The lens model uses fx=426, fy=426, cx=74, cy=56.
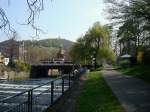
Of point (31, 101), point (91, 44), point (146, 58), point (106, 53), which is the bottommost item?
point (31, 101)

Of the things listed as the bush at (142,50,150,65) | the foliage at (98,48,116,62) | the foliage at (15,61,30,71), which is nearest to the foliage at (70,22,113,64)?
the foliage at (98,48,116,62)

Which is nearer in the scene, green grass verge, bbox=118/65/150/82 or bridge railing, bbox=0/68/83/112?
bridge railing, bbox=0/68/83/112

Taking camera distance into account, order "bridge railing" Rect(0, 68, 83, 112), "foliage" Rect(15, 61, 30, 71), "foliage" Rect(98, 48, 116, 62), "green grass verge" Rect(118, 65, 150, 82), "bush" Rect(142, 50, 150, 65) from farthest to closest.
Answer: "foliage" Rect(15, 61, 30, 71)
"foliage" Rect(98, 48, 116, 62)
"bush" Rect(142, 50, 150, 65)
"green grass verge" Rect(118, 65, 150, 82)
"bridge railing" Rect(0, 68, 83, 112)

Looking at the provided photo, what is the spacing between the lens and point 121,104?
58.0 feet

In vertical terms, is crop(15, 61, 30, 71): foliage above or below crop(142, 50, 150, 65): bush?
below

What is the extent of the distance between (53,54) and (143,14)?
509 ft

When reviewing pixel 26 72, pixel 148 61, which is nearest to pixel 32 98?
pixel 148 61

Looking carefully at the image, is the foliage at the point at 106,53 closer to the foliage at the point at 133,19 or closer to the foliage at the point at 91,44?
the foliage at the point at 91,44

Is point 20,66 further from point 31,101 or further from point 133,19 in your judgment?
point 31,101

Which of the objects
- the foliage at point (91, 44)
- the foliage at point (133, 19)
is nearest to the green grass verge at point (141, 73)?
the foliage at point (133, 19)

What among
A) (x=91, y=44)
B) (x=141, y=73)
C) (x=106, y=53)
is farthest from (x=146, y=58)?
(x=91, y=44)

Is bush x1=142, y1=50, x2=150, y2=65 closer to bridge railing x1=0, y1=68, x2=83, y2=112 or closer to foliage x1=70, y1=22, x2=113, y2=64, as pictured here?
foliage x1=70, y1=22, x2=113, y2=64

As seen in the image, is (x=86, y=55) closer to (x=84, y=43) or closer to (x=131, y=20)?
(x=84, y=43)

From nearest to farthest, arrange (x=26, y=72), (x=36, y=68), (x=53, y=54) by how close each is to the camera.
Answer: (x=26, y=72) → (x=36, y=68) → (x=53, y=54)
